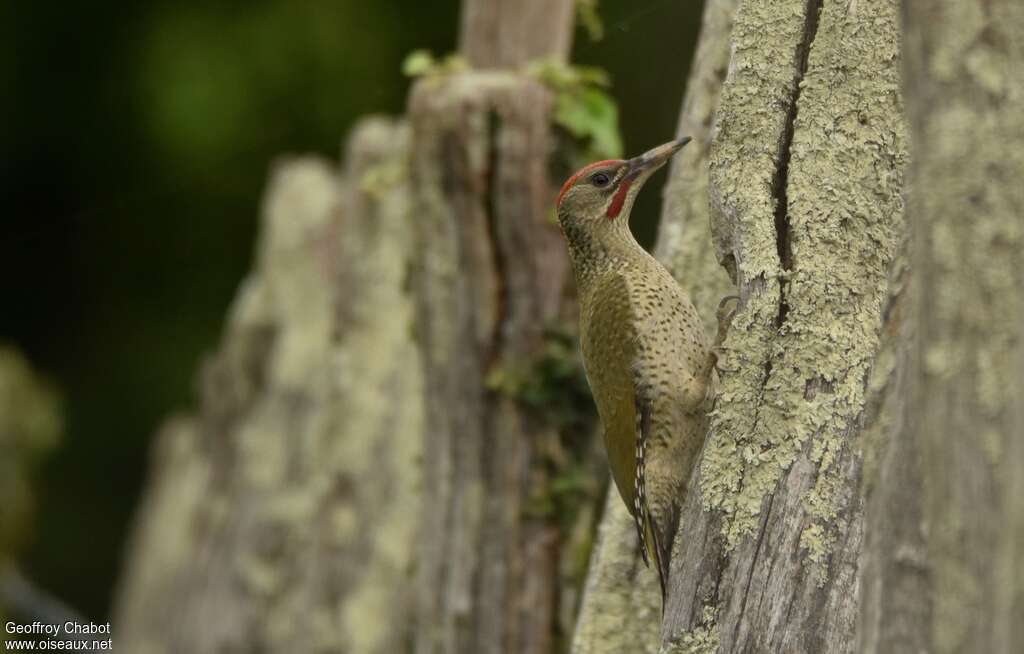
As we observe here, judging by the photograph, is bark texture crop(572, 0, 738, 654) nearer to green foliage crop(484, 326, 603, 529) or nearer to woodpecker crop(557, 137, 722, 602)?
woodpecker crop(557, 137, 722, 602)

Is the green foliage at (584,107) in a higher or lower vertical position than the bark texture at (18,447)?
higher

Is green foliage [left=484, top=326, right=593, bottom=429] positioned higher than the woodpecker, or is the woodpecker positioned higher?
the woodpecker

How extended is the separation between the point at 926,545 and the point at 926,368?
8.5 inches

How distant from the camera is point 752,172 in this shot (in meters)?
2.90

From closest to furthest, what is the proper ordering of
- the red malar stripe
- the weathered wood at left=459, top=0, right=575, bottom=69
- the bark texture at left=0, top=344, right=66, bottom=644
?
the red malar stripe
the weathered wood at left=459, top=0, right=575, bottom=69
the bark texture at left=0, top=344, right=66, bottom=644

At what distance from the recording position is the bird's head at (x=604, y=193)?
13.0ft

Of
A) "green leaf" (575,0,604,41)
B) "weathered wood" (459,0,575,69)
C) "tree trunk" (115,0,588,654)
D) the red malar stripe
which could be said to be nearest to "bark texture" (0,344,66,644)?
"tree trunk" (115,0,588,654)

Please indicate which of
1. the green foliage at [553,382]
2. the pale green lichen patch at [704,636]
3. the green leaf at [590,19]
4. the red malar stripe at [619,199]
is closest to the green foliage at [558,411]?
the green foliage at [553,382]

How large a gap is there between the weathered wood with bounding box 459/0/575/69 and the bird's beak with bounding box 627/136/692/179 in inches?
61.4

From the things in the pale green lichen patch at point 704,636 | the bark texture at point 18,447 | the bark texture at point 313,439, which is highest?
the pale green lichen patch at point 704,636

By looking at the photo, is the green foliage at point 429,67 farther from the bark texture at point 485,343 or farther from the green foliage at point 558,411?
the green foliage at point 558,411

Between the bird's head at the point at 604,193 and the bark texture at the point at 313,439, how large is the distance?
48.3 inches

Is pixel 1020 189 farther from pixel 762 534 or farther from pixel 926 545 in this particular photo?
pixel 762 534

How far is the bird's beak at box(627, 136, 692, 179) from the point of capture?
375 cm
